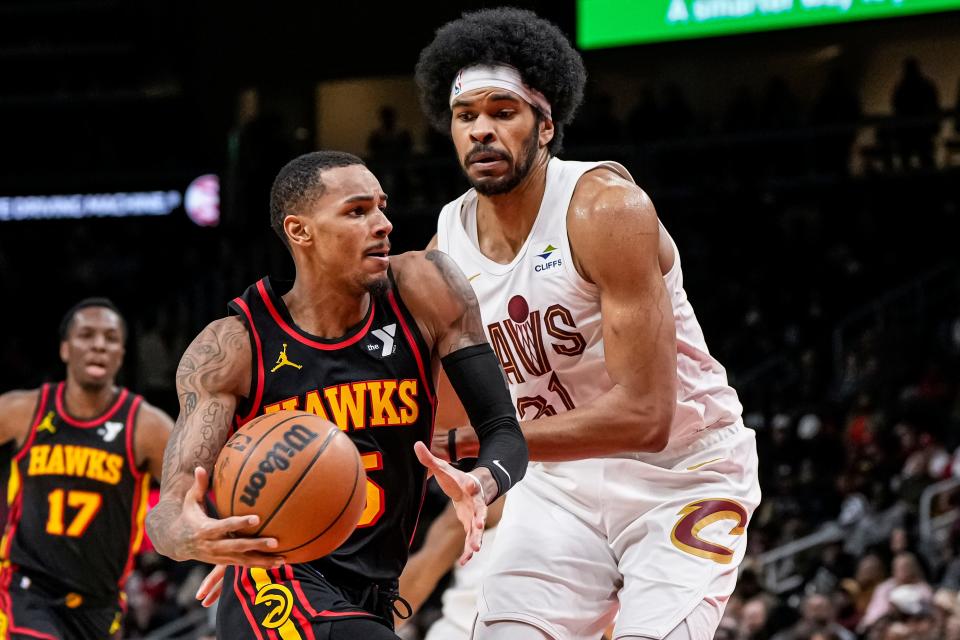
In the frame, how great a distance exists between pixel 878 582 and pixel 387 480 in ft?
20.7

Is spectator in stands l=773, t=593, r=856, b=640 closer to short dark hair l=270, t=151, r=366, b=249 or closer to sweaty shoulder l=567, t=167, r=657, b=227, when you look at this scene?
sweaty shoulder l=567, t=167, r=657, b=227

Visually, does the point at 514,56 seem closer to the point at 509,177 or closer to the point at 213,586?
the point at 509,177

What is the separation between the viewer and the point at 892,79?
59.1 feet

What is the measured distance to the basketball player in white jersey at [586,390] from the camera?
3.82 meters

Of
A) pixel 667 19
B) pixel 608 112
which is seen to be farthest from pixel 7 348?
pixel 667 19

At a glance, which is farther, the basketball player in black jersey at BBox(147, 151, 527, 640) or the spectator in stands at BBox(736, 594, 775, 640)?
the spectator in stands at BBox(736, 594, 775, 640)

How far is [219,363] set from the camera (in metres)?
3.62

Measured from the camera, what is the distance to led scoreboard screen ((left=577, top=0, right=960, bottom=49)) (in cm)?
1352

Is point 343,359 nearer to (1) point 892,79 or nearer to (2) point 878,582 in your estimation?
(2) point 878,582

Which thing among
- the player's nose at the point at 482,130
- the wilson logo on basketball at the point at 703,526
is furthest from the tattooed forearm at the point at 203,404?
the wilson logo on basketball at the point at 703,526

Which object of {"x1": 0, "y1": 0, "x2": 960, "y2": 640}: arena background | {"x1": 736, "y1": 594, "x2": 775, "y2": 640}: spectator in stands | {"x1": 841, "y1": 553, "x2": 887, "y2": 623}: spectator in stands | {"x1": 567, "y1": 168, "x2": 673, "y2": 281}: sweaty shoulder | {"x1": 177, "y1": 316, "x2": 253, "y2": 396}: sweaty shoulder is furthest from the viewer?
{"x1": 0, "y1": 0, "x2": 960, "y2": 640}: arena background

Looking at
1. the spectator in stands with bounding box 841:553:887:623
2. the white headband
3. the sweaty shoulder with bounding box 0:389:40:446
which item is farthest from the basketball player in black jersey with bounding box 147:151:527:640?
the spectator in stands with bounding box 841:553:887:623

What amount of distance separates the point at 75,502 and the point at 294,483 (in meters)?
3.52

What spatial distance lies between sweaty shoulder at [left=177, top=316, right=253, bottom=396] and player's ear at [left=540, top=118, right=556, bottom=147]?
1196 mm
